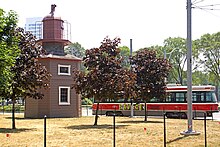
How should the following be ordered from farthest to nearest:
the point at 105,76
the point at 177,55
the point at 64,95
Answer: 1. the point at 177,55
2. the point at 64,95
3. the point at 105,76

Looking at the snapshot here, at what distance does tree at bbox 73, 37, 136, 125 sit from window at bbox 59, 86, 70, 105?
11.1m

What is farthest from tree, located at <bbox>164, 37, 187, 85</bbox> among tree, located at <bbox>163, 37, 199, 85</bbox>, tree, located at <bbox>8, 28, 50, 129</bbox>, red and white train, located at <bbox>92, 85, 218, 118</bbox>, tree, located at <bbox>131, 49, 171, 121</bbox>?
tree, located at <bbox>8, 28, 50, 129</bbox>

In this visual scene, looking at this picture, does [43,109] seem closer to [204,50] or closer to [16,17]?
[16,17]

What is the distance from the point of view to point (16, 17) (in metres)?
18.0

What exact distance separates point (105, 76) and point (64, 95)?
510 inches

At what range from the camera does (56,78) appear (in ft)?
121

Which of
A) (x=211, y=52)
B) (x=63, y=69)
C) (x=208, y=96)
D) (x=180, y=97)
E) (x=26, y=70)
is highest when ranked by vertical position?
(x=211, y=52)

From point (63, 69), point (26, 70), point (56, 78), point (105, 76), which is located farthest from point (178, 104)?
point (26, 70)

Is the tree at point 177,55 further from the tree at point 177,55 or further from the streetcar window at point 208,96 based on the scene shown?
the streetcar window at point 208,96

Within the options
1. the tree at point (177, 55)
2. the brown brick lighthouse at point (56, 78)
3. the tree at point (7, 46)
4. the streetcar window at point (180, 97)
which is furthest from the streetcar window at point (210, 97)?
the tree at point (177, 55)

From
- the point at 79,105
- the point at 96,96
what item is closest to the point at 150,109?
the point at 79,105

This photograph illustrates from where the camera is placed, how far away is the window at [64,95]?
37188 millimetres

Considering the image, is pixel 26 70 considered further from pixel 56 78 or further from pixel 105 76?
pixel 56 78

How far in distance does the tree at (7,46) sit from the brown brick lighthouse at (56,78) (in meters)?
17.8
